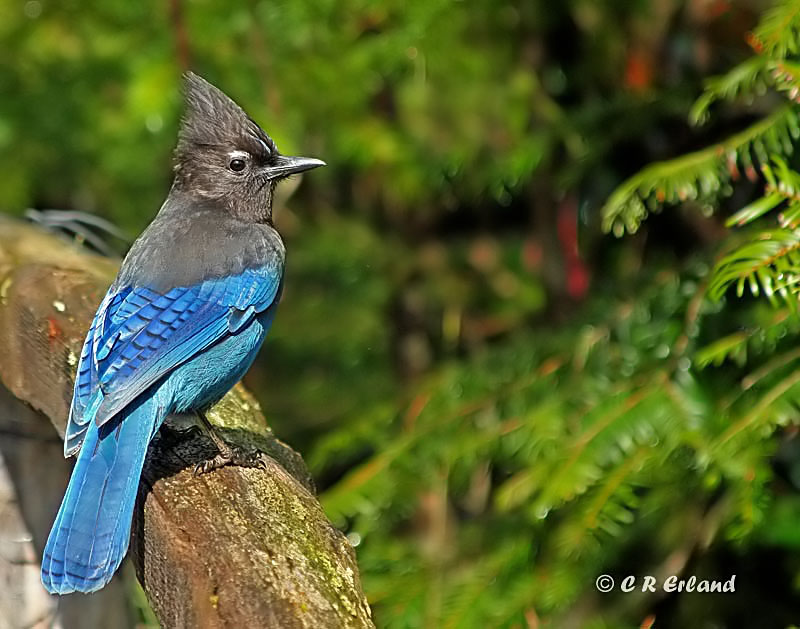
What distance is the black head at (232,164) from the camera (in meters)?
3.09

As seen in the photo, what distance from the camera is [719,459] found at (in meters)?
2.68

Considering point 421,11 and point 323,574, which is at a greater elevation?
point 421,11

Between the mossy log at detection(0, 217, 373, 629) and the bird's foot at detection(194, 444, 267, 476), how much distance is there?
0.02 meters

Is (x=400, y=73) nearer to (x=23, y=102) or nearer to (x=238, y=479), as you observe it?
(x=23, y=102)

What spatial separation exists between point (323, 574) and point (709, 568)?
6.16 ft

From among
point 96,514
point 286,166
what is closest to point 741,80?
point 286,166

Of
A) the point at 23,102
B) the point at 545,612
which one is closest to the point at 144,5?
the point at 23,102

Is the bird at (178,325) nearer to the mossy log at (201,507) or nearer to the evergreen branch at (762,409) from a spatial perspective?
the mossy log at (201,507)

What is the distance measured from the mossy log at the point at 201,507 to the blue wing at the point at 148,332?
0.14m

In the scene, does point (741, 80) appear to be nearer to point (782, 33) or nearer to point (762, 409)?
point (782, 33)

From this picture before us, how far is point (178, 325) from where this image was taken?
2617 mm

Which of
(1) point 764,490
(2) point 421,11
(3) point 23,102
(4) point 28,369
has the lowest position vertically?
(3) point 23,102

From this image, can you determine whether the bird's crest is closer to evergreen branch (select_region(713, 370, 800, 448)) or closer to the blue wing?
the blue wing

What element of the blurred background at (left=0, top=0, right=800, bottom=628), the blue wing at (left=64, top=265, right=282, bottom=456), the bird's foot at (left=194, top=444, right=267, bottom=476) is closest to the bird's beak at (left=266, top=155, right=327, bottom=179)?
the blue wing at (left=64, top=265, right=282, bottom=456)
